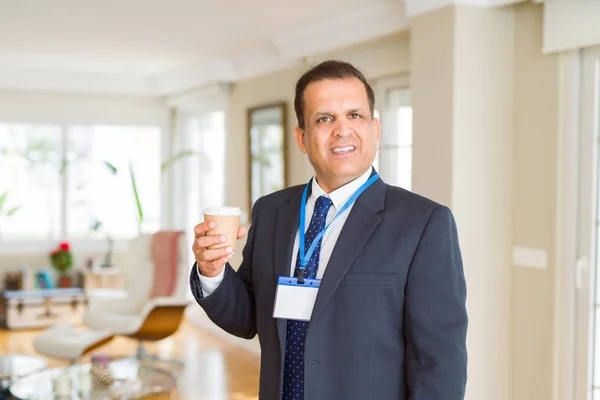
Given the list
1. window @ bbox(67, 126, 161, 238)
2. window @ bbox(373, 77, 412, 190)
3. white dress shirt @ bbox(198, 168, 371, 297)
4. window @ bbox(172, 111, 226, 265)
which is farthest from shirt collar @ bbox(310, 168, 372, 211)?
window @ bbox(67, 126, 161, 238)

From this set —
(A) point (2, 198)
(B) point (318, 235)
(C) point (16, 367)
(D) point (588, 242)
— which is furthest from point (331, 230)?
(A) point (2, 198)

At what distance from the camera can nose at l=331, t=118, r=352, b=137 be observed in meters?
1.53

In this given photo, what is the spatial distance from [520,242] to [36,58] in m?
5.17

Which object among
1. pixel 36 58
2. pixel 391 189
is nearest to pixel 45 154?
pixel 36 58

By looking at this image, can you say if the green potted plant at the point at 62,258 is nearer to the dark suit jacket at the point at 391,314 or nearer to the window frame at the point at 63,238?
the window frame at the point at 63,238

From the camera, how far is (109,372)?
421cm

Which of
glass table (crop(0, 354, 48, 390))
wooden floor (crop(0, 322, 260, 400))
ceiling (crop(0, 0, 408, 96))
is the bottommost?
wooden floor (crop(0, 322, 260, 400))

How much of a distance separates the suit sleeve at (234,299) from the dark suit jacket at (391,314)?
174mm

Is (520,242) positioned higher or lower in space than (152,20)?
lower

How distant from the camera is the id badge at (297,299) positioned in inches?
60.0

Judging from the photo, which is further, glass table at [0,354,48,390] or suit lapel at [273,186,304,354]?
glass table at [0,354,48,390]

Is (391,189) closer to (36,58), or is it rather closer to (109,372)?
(109,372)

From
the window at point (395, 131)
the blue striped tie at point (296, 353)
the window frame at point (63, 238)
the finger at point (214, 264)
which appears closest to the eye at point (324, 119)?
the blue striped tie at point (296, 353)

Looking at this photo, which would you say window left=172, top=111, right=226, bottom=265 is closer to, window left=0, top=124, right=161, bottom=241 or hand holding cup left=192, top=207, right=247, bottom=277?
window left=0, top=124, right=161, bottom=241
